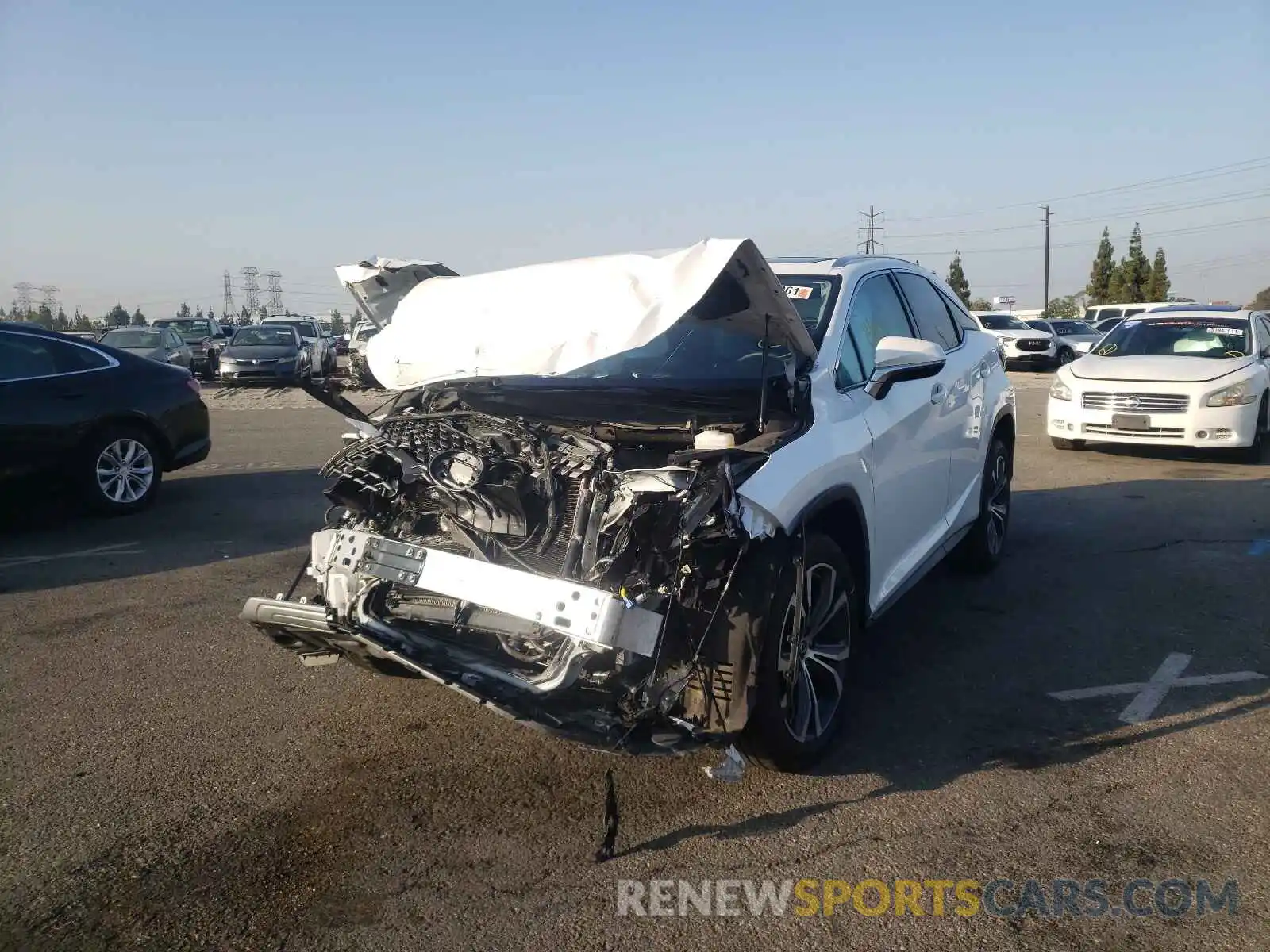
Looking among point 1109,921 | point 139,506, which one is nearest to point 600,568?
point 1109,921

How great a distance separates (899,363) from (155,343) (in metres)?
22.4

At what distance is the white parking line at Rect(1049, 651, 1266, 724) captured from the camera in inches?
177

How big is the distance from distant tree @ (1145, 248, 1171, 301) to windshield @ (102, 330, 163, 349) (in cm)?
5430

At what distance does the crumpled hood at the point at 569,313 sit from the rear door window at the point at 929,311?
1748mm

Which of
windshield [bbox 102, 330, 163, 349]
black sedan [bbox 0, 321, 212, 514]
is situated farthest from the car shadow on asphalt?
windshield [bbox 102, 330, 163, 349]

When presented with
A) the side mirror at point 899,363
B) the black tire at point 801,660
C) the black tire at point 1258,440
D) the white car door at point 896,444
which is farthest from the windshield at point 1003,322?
the black tire at point 801,660

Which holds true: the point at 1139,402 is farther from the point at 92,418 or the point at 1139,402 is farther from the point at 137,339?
the point at 137,339

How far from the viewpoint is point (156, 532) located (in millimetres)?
7969

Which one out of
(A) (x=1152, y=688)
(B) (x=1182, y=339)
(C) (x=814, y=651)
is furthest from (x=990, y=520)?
(B) (x=1182, y=339)

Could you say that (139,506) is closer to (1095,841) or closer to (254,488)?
(254,488)

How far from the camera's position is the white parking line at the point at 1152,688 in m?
4.50

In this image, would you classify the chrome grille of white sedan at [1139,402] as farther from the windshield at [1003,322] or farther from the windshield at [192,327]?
the windshield at [192,327]

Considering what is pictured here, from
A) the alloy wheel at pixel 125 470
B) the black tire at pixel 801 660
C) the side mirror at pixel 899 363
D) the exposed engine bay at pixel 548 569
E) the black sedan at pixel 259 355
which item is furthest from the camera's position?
the black sedan at pixel 259 355

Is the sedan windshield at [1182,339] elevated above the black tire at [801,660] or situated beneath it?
elevated above
